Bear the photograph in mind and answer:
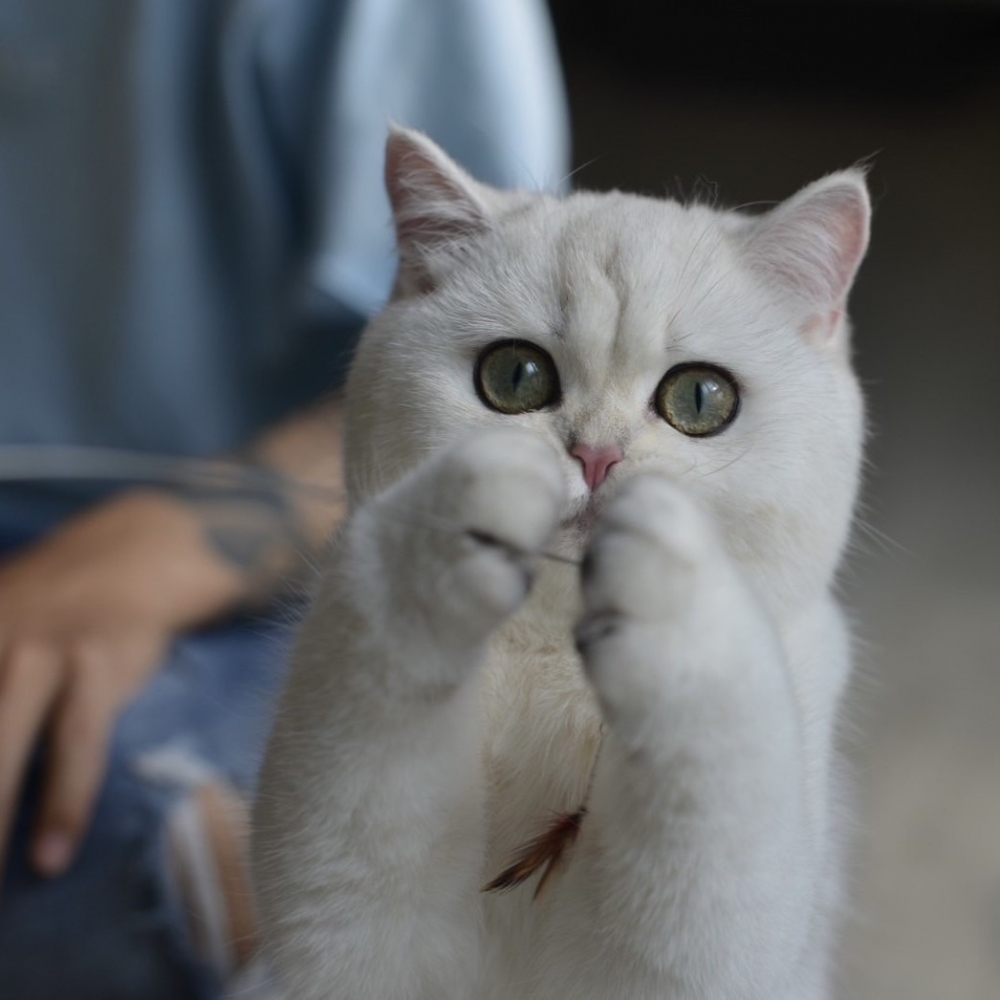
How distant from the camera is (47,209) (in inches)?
45.9

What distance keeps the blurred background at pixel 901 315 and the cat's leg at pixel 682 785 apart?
0.21 m

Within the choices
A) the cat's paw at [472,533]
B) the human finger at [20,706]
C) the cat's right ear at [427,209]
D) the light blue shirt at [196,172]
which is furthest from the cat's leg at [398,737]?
the light blue shirt at [196,172]

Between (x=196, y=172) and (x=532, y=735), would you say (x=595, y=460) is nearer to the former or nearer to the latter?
(x=532, y=735)

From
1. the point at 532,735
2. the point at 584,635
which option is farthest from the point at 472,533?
the point at 532,735

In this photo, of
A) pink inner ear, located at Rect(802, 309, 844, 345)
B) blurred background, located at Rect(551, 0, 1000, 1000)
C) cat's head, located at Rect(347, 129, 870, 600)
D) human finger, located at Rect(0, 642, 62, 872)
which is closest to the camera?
cat's head, located at Rect(347, 129, 870, 600)

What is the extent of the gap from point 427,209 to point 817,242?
0.20 meters

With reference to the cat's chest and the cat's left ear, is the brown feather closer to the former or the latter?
the cat's chest

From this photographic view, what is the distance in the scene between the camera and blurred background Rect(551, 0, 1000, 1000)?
872 millimetres

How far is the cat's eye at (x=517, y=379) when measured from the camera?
1.50ft

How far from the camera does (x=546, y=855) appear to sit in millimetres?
444

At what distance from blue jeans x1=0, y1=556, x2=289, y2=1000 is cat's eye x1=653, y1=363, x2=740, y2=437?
471 millimetres

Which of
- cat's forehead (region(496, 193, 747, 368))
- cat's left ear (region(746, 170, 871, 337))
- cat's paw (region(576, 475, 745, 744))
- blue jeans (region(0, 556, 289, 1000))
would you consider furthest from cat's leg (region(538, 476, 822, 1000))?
blue jeans (region(0, 556, 289, 1000))

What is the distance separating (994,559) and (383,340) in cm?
102

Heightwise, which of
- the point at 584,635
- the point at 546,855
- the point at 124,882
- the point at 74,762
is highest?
the point at 584,635
